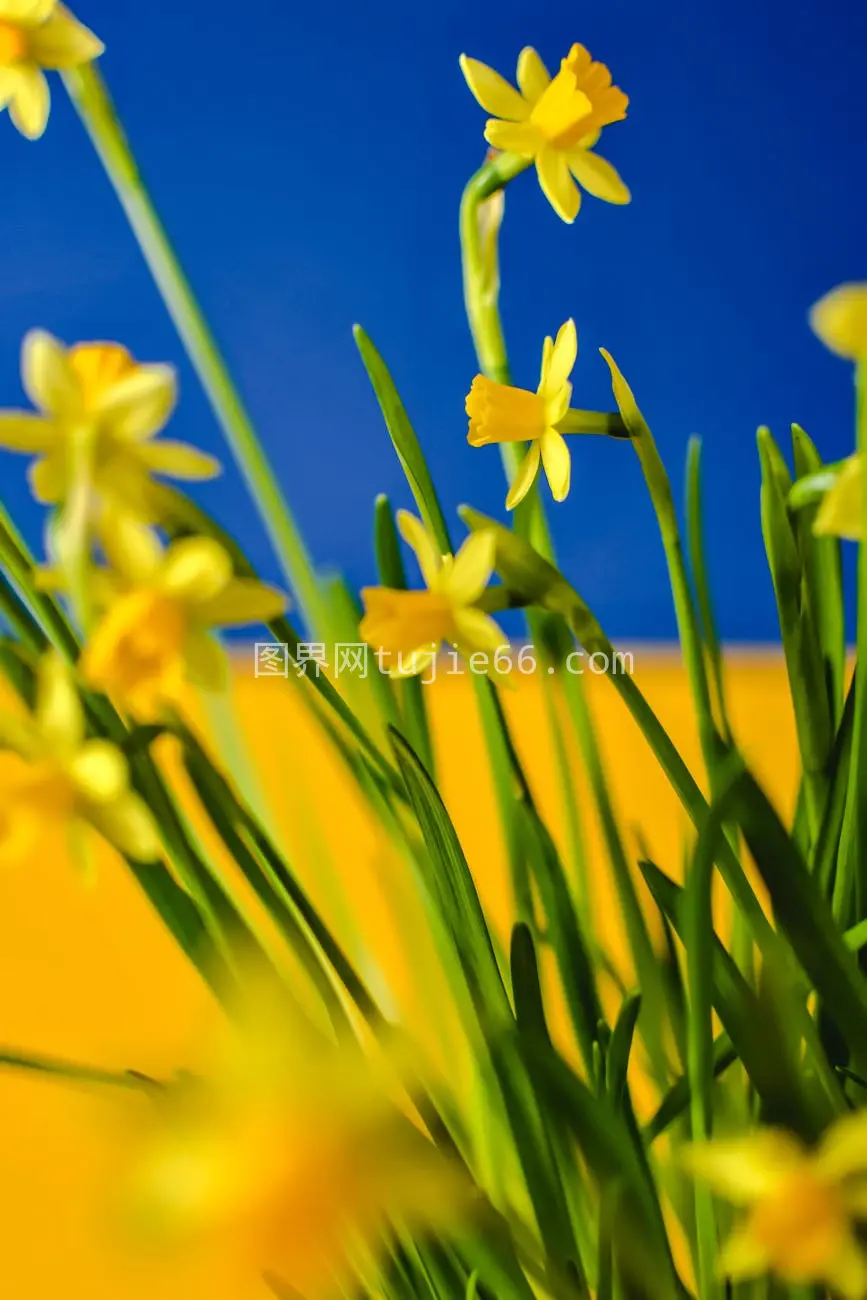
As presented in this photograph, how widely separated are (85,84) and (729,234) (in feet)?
3.63

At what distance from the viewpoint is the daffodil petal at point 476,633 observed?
0.26m

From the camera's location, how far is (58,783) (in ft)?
0.67

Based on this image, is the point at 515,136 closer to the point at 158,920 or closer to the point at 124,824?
the point at 124,824

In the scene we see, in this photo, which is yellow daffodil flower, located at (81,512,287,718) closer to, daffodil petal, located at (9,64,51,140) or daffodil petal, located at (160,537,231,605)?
daffodil petal, located at (160,537,231,605)

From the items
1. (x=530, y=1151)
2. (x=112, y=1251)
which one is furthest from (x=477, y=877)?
(x=112, y=1251)

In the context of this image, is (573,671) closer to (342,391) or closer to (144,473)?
(144,473)

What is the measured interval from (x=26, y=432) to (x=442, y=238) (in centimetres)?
112

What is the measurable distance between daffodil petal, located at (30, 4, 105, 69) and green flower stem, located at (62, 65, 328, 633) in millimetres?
23

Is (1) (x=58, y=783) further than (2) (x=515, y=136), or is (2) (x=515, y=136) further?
(2) (x=515, y=136)

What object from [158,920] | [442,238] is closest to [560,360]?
[158,920]

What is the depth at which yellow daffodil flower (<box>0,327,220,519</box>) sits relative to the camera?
0.63ft

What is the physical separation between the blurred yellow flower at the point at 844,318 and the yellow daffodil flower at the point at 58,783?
145mm

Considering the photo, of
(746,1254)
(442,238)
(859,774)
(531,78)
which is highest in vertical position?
(442,238)

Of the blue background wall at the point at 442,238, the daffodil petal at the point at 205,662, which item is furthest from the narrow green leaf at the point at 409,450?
the blue background wall at the point at 442,238
